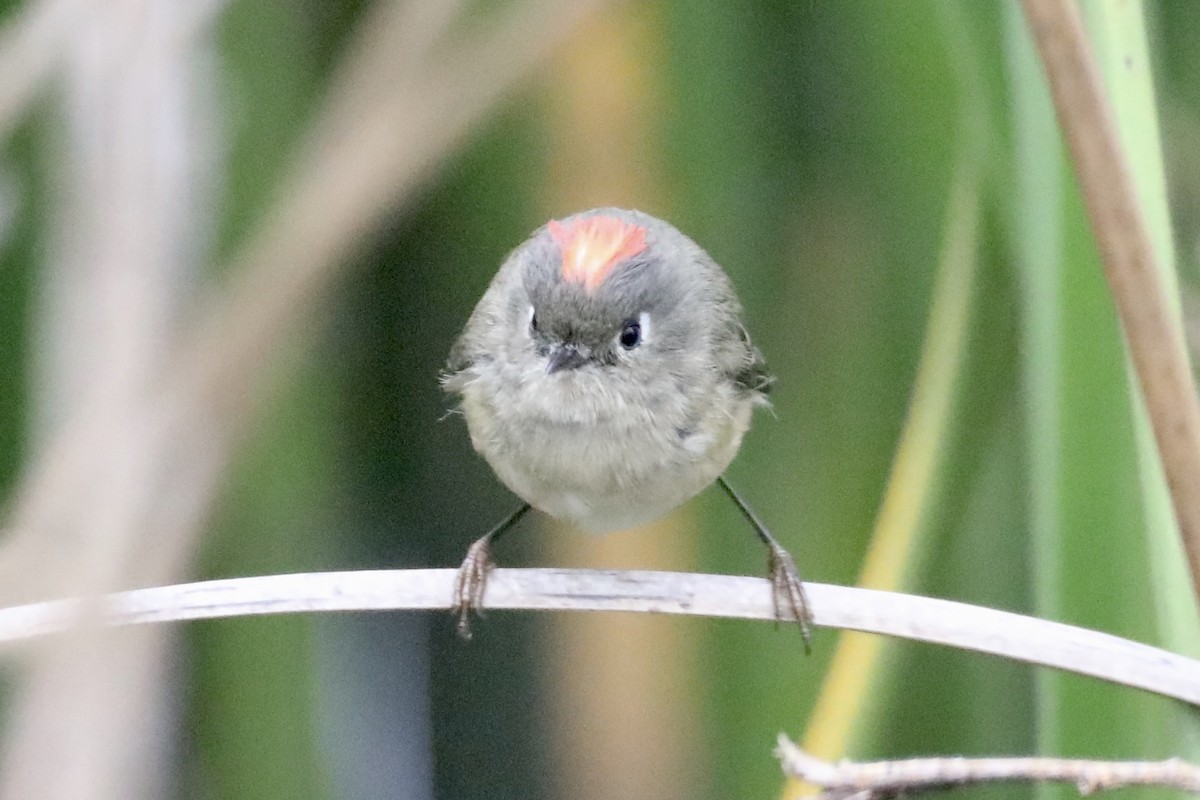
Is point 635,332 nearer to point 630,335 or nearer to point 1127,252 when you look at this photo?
point 630,335

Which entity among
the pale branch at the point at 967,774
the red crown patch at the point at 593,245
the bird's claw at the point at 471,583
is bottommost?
the pale branch at the point at 967,774

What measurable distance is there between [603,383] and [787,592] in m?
0.26

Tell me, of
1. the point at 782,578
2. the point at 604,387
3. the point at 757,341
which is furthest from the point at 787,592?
the point at 757,341

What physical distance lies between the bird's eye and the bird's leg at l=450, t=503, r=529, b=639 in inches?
10.3

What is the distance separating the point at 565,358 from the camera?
3.60 ft

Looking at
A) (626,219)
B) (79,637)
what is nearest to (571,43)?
(626,219)

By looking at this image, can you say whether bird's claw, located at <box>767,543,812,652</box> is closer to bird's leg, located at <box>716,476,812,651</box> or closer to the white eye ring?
bird's leg, located at <box>716,476,812,651</box>

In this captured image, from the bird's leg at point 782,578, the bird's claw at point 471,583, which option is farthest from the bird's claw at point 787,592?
the bird's claw at point 471,583

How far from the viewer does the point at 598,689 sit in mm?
1221

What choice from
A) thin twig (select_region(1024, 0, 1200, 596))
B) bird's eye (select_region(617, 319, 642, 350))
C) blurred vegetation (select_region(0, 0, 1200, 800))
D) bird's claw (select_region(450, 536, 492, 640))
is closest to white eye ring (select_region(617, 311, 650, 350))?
bird's eye (select_region(617, 319, 642, 350))

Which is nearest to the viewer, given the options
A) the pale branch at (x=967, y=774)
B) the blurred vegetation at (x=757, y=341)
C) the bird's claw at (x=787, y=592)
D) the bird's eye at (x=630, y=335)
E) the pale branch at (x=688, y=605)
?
the pale branch at (x=967, y=774)

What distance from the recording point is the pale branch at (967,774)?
64cm

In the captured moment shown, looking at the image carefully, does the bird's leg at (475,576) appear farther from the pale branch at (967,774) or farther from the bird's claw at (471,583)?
the pale branch at (967,774)

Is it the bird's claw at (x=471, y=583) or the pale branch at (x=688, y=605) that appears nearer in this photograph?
the pale branch at (x=688, y=605)
